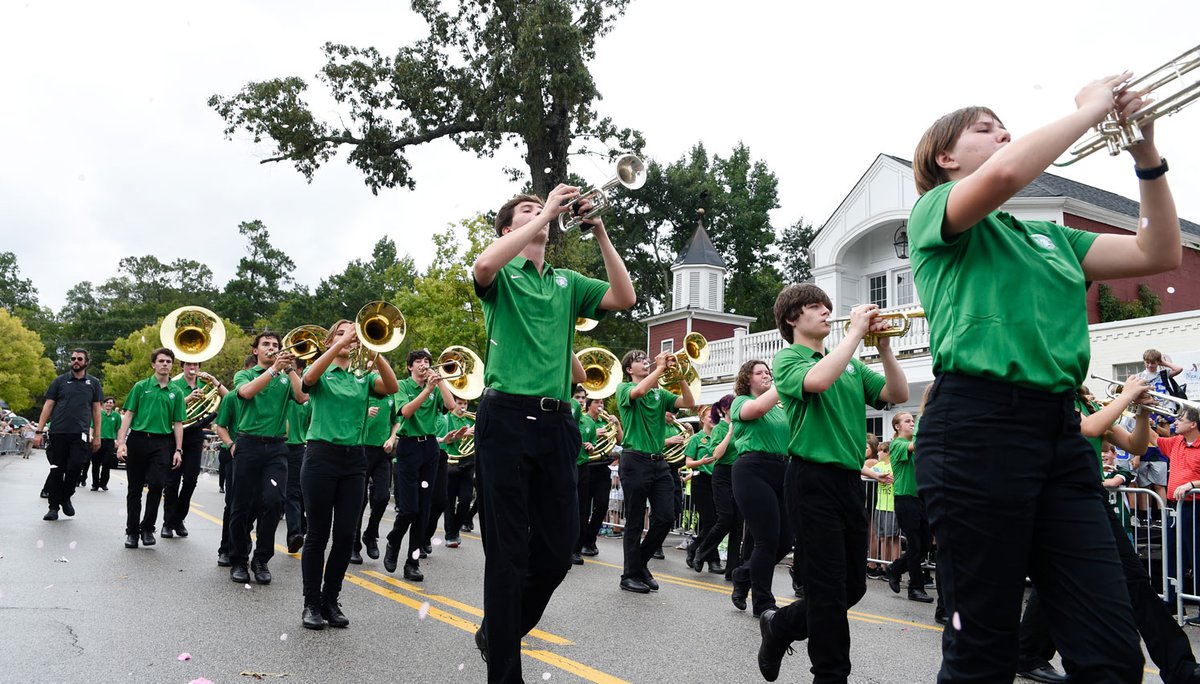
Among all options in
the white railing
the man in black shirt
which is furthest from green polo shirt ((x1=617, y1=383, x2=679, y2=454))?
the white railing

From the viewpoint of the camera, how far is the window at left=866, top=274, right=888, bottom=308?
1104 inches

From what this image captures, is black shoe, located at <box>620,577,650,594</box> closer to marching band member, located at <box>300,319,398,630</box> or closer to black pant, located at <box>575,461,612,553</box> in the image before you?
marching band member, located at <box>300,319,398,630</box>

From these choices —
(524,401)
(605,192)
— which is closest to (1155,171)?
(605,192)

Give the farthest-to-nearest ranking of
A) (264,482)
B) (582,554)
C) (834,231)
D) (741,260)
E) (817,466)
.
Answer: (741,260)
(834,231)
(582,554)
(264,482)
(817,466)

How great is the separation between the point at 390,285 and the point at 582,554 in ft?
169

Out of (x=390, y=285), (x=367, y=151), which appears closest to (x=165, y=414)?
(x=367, y=151)

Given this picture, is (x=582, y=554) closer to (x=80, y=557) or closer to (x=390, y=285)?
(x=80, y=557)

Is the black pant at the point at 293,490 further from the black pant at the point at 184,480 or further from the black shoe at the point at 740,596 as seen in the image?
the black shoe at the point at 740,596

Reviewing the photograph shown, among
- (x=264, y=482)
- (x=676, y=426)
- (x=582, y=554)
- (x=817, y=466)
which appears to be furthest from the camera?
(x=676, y=426)

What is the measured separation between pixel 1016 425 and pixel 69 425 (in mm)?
13338

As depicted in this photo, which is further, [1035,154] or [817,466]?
[817,466]

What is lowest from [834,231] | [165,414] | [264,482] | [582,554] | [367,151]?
[582,554]

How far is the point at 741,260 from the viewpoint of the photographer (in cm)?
5153

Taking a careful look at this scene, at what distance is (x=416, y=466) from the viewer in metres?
10.2
